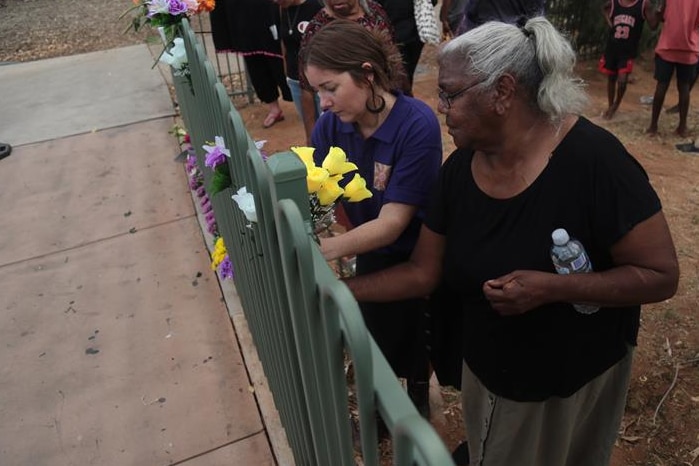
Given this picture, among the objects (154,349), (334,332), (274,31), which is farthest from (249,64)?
(334,332)

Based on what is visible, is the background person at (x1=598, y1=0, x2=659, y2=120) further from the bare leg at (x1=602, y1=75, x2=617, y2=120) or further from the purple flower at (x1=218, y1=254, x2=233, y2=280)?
the purple flower at (x1=218, y1=254, x2=233, y2=280)

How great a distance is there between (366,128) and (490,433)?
1038 mm

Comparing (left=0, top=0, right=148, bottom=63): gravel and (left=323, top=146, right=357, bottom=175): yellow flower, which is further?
(left=0, top=0, right=148, bottom=63): gravel

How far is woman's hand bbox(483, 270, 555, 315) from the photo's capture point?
1.42 meters

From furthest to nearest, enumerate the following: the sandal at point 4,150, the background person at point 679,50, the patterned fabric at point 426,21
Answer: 1. the sandal at point 4,150
2. the background person at point 679,50
3. the patterned fabric at point 426,21

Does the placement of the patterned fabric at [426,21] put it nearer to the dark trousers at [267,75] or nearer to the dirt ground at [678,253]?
the dirt ground at [678,253]

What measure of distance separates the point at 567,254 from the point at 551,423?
62 cm

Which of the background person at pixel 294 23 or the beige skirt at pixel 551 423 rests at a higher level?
the background person at pixel 294 23

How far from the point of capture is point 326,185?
149 cm

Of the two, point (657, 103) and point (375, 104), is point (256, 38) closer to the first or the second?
point (657, 103)

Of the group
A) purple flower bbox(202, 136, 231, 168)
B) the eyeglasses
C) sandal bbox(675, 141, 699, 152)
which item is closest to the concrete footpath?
purple flower bbox(202, 136, 231, 168)

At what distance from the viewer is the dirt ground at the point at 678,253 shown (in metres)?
2.61

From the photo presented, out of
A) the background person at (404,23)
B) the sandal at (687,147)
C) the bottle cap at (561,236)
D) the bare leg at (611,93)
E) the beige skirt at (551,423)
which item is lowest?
the sandal at (687,147)

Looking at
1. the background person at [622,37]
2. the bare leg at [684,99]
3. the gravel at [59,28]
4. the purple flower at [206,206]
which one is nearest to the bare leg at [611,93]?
the background person at [622,37]
